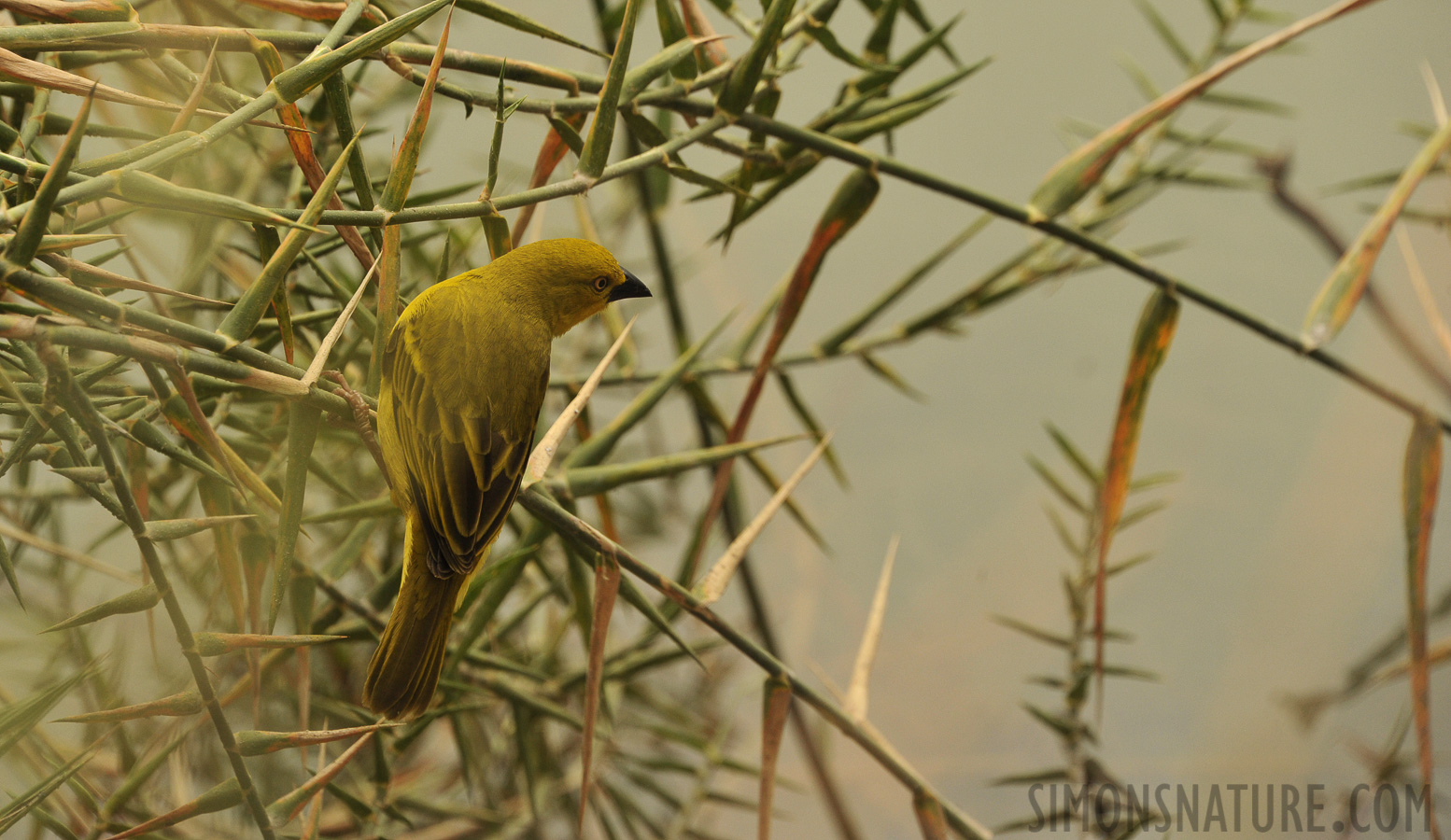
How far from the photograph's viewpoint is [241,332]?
0.24m

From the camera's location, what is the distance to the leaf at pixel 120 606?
0.25m

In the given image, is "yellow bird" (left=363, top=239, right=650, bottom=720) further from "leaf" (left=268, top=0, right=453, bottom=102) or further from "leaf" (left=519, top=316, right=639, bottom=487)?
"leaf" (left=268, top=0, right=453, bottom=102)

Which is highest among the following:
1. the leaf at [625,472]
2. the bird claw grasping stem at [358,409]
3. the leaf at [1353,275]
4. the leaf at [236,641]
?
the leaf at [1353,275]

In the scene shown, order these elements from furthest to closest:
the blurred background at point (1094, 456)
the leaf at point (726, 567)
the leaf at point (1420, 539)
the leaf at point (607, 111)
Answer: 1. the blurred background at point (1094, 456)
2. the leaf at point (1420, 539)
3. the leaf at point (726, 567)
4. the leaf at point (607, 111)

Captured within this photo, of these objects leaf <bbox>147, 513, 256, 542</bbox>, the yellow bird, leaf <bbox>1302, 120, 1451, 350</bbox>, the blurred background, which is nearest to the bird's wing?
the yellow bird

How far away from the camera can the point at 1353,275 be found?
1.67 ft

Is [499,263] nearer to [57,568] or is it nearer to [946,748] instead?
[57,568]

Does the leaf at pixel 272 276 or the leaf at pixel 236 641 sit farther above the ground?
the leaf at pixel 272 276

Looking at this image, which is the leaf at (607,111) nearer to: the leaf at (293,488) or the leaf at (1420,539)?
the leaf at (293,488)

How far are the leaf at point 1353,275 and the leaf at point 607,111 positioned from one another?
41 centimetres

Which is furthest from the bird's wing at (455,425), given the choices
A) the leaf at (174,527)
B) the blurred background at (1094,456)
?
the blurred background at (1094,456)

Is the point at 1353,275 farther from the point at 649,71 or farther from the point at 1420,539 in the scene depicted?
the point at 649,71

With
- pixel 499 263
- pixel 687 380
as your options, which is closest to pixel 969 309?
pixel 687 380

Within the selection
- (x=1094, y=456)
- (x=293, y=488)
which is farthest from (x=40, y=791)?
(x=1094, y=456)
